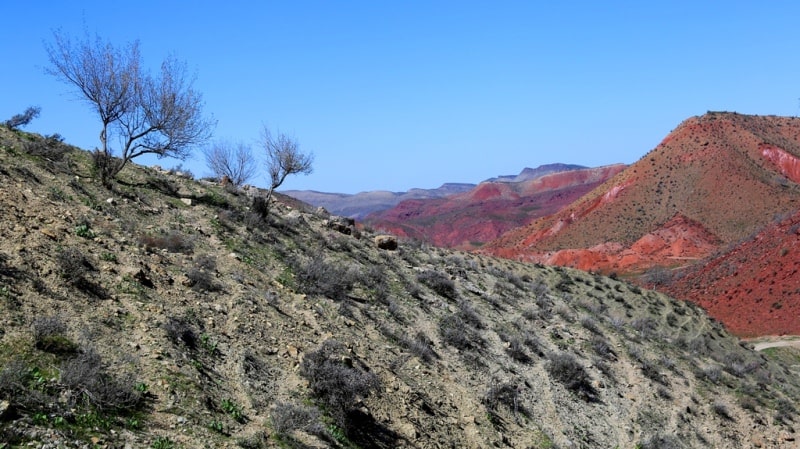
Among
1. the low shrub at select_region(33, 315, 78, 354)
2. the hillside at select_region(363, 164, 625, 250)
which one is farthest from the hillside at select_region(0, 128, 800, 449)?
the hillside at select_region(363, 164, 625, 250)

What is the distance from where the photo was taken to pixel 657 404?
1738 centimetres

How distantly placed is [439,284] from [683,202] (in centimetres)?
7539

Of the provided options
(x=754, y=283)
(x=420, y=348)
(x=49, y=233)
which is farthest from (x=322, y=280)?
(x=754, y=283)

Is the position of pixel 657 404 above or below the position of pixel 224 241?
below

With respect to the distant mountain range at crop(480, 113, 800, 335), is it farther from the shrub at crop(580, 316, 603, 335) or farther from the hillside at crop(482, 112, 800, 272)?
the shrub at crop(580, 316, 603, 335)

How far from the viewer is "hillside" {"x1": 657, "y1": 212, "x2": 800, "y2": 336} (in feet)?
149

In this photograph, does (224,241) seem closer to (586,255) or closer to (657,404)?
(657,404)

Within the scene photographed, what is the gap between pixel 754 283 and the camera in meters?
49.9

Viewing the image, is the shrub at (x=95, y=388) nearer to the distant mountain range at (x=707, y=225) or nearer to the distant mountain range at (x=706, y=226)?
the distant mountain range at (x=707, y=225)

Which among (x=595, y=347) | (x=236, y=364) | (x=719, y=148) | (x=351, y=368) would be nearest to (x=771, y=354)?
(x=595, y=347)

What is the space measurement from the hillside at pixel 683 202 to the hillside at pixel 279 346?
51.3 meters

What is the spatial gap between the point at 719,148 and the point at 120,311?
97327 mm

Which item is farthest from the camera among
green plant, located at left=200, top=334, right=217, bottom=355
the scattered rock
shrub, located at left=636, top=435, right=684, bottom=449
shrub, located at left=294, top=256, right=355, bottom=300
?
shrub, located at left=294, top=256, right=355, bottom=300

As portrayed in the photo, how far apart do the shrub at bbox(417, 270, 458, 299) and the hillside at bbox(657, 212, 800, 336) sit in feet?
117
